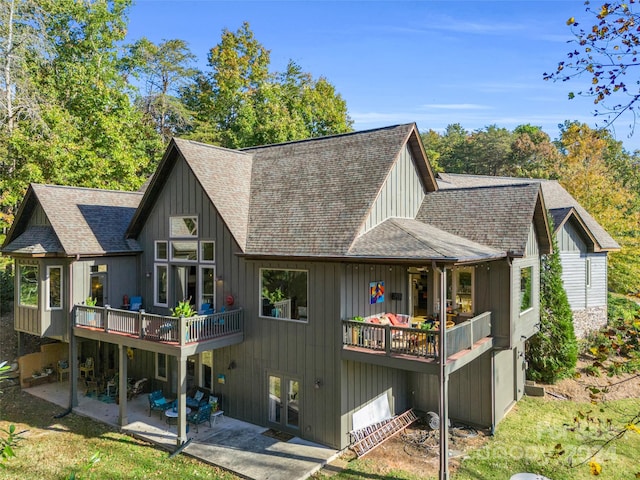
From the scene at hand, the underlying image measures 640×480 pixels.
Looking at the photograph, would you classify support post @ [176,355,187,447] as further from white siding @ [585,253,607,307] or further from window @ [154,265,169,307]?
white siding @ [585,253,607,307]

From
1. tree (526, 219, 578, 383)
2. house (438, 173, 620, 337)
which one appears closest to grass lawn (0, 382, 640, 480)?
tree (526, 219, 578, 383)

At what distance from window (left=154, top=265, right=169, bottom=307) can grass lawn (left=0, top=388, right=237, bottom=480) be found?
418 cm

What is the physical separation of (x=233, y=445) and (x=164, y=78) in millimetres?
33599

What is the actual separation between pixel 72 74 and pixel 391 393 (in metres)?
25.6

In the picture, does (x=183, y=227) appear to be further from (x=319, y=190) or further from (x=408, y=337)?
(x=408, y=337)

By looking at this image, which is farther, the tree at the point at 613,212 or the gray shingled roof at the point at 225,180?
the tree at the point at 613,212

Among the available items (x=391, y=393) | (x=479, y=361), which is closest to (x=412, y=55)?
(x=479, y=361)

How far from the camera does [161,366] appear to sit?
15070 mm

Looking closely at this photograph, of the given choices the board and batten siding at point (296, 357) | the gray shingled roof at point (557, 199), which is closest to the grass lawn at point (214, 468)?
the board and batten siding at point (296, 357)

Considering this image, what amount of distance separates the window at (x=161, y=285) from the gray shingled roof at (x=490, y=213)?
29.5 ft

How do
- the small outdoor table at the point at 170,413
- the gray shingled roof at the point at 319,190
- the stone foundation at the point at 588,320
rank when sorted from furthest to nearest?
the stone foundation at the point at 588,320, the small outdoor table at the point at 170,413, the gray shingled roof at the point at 319,190

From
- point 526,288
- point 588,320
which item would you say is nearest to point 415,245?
point 526,288

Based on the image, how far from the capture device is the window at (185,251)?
46.6 ft

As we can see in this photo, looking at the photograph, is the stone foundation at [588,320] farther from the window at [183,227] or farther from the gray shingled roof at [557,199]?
the window at [183,227]
